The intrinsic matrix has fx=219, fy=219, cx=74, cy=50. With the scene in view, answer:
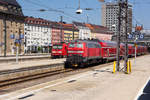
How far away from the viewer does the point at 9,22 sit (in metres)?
73.0

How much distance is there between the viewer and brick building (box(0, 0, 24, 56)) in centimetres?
6881

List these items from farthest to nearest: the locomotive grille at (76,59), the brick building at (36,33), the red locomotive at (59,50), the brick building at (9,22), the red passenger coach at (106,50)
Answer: the brick building at (36,33) → the brick building at (9,22) → the red locomotive at (59,50) → the red passenger coach at (106,50) → the locomotive grille at (76,59)

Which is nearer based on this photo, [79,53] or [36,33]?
[79,53]

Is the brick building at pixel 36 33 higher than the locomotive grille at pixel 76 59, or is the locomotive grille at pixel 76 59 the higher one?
the brick building at pixel 36 33

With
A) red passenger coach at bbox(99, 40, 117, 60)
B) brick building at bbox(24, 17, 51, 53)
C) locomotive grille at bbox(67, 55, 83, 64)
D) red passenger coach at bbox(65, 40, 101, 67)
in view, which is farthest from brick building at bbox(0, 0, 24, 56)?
locomotive grille at bbox(67, 55, 83, 64)

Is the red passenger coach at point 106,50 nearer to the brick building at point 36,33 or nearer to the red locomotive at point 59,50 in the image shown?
the red locomotive at point 59,50

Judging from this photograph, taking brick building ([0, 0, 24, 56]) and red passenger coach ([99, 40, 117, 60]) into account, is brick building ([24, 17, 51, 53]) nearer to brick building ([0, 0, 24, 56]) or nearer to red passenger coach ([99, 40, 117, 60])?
brick building ([0, 0, 24, 56])

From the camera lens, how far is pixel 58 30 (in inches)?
4685

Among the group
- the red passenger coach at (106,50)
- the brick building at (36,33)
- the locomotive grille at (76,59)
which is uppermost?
the brick building at (36,33)

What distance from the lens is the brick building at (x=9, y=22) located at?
6881 cm

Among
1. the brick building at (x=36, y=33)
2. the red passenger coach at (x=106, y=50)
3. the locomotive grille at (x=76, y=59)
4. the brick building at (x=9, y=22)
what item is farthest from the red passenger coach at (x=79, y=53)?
the brick building at (x=36, y=33)

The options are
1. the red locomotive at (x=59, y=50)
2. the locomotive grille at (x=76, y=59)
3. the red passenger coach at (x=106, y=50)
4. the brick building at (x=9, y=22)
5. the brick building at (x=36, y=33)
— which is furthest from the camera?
the brick building at (x=36, y=33)

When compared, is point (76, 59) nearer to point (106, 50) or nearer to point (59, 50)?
point (106, 50)

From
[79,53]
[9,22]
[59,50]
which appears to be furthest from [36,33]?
[79,53]
